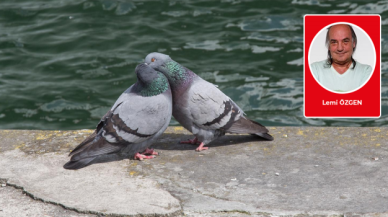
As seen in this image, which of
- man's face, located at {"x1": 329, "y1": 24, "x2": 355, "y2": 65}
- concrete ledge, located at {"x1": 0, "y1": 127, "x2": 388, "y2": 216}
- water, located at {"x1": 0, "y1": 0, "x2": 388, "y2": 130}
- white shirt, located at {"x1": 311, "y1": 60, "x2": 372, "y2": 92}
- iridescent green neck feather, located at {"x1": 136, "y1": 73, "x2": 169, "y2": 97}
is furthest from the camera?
water, located at {"x1": 0, "y1": 0, "x2": 388, "y2": 130}

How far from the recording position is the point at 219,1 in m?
10.1

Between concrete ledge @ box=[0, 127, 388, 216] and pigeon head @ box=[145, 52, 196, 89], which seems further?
pigeon head @ box=[145, 52, 196, 89]

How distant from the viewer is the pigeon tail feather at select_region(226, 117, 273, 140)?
14.6 feet

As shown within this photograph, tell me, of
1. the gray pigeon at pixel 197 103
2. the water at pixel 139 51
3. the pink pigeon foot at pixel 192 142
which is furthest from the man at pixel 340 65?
the pink pigeon foot at pixel 192 142

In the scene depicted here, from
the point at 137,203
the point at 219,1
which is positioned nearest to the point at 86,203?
the point at 137,203

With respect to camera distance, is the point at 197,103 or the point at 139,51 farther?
the point at 139,51

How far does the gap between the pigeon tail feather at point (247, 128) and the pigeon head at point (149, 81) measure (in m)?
0.69

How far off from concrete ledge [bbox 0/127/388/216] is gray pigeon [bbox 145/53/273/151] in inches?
6.9

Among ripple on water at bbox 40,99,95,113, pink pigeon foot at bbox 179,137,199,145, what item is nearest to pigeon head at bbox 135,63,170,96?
pink pigeon foot at bbox 179,137,199,145

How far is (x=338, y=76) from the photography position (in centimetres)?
575

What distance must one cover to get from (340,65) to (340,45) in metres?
0.20

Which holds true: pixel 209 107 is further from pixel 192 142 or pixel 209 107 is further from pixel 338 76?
pixel 338 76

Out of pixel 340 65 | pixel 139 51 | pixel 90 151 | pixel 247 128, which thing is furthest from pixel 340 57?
pixel 139 51

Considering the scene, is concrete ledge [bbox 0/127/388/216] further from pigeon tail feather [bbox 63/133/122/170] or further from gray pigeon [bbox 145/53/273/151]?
gray pigeon [bbox 145/53/273/151]
